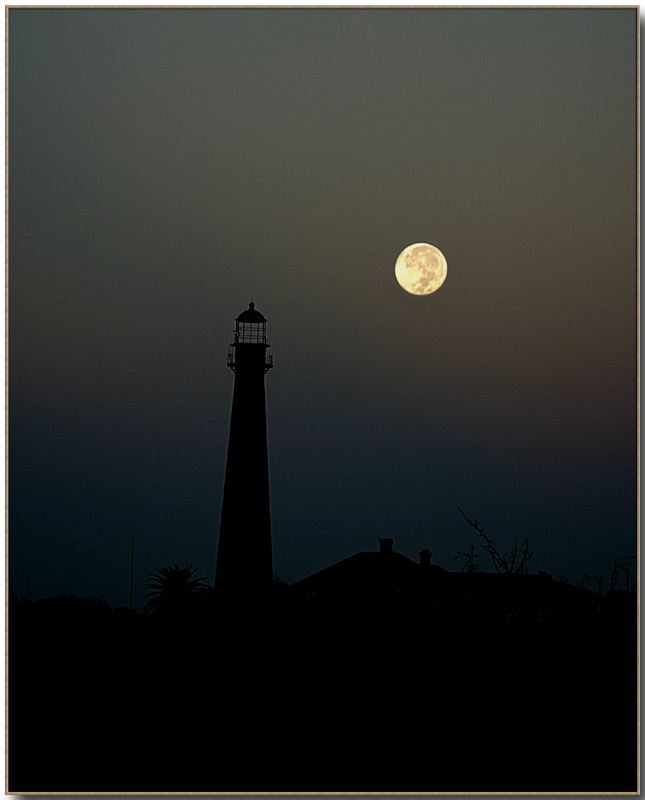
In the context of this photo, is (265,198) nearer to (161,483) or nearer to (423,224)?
(423,224)

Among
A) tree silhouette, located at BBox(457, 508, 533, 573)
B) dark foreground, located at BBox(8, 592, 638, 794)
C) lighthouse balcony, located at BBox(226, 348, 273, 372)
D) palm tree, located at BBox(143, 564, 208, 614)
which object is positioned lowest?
dark foreground, located at BBox(8, 592, 638, 794)

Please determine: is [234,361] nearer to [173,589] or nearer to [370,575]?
[173,589]

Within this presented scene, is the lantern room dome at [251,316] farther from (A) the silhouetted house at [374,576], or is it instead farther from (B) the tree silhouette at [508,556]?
A: (B) the tree silhouette at [508,556]

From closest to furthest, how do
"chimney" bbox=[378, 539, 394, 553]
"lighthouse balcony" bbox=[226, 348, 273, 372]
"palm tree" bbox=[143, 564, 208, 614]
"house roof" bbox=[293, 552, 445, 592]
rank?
"palm tree" bbox=[143, 564, 208, 614]
"house roof" bbox=[293, 552, 445, 592]
"lighthouse balcony" bbox=[226, 348, 273, 372]
"chimney" bbox=[378, 539, 394, 553]

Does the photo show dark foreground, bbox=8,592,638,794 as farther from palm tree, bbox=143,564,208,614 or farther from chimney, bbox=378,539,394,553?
chimney, bbox=378,539,394,553

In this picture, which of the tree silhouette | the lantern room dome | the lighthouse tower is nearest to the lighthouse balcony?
the lighthouse tower

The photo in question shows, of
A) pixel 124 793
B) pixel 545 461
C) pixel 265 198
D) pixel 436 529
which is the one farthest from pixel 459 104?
pixel 124 793

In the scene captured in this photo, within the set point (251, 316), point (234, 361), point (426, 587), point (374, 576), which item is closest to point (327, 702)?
point (374, 576)
